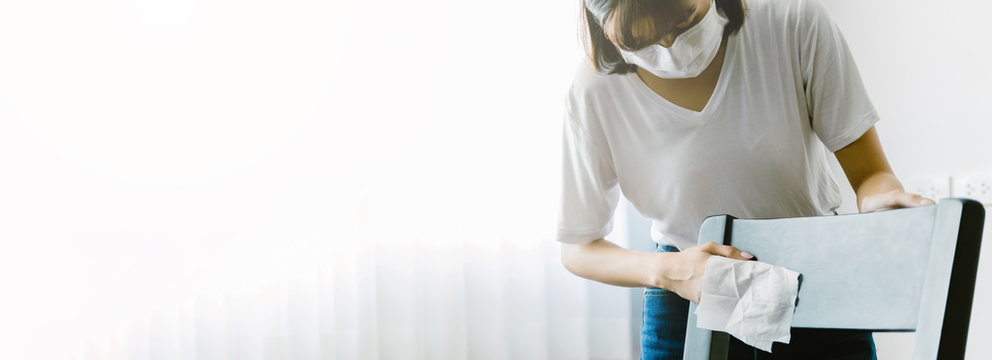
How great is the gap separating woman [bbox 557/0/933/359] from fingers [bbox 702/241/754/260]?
1.9 inches

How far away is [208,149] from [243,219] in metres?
0.18

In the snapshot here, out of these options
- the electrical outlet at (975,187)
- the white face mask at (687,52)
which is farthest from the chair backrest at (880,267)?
the electrical outlet at (975,187)

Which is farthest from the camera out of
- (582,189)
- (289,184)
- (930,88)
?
(289,184)

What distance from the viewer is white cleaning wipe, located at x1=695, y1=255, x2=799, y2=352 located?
0.66 metres

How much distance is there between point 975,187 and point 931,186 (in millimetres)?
100

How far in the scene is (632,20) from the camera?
0.85 meters

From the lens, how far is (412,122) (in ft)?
5.81

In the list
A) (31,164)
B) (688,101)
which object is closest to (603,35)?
(688,101)

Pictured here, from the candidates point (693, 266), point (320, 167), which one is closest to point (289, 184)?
point (320, 167)

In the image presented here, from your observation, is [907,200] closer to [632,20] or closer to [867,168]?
[867,168]

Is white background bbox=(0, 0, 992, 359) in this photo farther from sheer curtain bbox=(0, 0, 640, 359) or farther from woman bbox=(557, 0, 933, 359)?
woman bbox=(557, 0, 933, 359)

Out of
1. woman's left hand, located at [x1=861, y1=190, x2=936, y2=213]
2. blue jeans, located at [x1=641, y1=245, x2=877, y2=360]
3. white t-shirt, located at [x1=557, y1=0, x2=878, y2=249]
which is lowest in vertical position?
blue jeans, located at [x1=641, y1=245, x2=877, y2=360]

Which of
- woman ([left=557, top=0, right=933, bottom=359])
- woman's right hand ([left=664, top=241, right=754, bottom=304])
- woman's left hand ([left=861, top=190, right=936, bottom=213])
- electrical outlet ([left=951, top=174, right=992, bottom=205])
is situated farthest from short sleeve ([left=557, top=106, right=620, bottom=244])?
electrical outlet ([left=951, top=174, right=992, bottom=205])

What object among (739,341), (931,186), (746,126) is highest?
(746,126)
